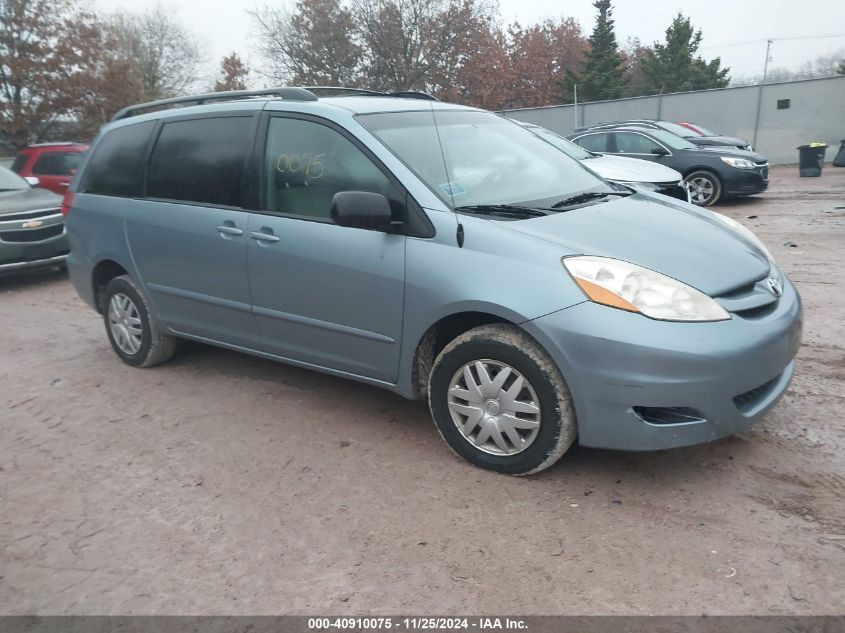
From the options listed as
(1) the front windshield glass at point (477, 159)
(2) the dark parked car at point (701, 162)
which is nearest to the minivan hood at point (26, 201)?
(1) the front windshield glass at point (477, 159)

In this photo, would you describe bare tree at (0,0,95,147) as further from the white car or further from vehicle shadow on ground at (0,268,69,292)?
the white car

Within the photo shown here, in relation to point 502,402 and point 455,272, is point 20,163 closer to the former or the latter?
point 455,272

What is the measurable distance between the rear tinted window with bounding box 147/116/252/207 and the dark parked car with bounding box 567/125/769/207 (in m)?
10.1

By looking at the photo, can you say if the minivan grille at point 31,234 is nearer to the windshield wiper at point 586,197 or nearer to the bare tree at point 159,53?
the windshield wiper at point 586,197

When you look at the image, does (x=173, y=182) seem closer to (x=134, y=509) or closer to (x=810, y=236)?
(x=134, y=509)

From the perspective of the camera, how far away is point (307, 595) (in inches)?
106

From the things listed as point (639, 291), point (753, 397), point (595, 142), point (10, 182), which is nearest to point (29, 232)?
point (10, 182)

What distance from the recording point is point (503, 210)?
3.59 m

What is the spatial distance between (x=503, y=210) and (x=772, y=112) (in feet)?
69.9

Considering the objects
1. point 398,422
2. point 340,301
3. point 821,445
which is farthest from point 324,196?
point 821,445

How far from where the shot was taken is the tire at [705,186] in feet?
41.9

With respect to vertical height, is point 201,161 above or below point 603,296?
above

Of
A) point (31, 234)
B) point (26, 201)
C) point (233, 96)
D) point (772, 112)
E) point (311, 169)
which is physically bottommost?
point (31, 234)

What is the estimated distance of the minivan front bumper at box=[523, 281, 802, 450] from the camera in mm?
2963
